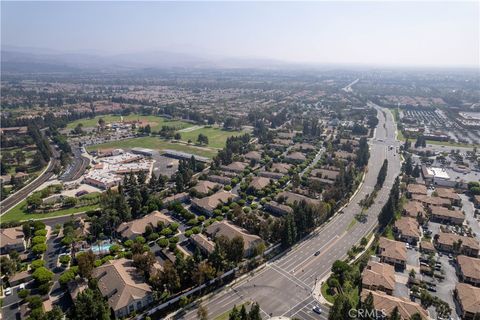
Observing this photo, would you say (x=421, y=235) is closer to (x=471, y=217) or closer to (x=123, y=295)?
(x=471, y=217)

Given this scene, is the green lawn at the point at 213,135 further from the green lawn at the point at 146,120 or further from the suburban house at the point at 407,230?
the suburban house at the point at 407,230

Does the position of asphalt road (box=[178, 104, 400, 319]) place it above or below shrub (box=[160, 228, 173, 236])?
below

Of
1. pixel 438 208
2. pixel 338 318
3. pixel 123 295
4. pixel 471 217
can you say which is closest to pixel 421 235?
pixel 438 208

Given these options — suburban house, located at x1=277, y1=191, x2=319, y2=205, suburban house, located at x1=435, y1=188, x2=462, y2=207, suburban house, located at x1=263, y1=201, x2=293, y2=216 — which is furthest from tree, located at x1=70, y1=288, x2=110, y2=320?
suburban house, located at x1=435, y1=188, x2=462, y2=207

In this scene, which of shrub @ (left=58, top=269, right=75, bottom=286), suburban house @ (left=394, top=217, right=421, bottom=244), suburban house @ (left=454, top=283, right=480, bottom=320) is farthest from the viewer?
suburban house @ (left=394, top=217, right=421, bottom=244)

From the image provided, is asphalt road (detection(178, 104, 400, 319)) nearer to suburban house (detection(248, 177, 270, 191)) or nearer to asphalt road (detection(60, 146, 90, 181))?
suburban house (detection(248, 177, 270, 191))

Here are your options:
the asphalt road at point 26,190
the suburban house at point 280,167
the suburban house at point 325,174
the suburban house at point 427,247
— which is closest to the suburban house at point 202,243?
the suburban house at point 427,247

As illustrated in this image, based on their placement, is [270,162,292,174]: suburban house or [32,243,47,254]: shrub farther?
[270,162,292,174]: suburban house
